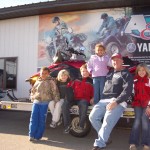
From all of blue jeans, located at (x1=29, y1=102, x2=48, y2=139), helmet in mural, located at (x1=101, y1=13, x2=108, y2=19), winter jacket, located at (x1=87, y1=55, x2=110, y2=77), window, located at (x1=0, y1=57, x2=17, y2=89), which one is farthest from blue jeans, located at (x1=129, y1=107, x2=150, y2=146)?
window, located at (x1=0, y1=57, x2=17, y2=89)

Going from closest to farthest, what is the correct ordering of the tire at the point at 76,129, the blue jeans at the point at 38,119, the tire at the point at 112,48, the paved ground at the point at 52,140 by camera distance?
the paved ground at the point at 52,140, the blue jeans at the point at 38,119, the tire at the point at 76,129, the tire at the point at 112,48

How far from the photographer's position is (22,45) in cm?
1264

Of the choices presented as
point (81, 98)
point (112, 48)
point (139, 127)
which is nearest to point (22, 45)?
point (112, 48)

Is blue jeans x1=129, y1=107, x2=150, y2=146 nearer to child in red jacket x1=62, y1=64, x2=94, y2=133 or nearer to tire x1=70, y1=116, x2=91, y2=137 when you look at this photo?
child in red jacket x1=62, y1=64, x2=94, y2=133

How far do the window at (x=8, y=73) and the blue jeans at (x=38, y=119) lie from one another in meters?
6.23

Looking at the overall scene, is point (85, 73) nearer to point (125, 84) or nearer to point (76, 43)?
point (125, 84)

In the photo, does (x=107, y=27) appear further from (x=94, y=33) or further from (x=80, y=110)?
(x=80, y=110)

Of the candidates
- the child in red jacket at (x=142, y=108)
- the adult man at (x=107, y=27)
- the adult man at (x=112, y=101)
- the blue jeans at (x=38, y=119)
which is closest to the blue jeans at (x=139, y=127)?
the child in red jacket at (x=142, y=108)

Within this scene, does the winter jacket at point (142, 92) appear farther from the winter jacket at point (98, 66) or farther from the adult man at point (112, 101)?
the winter jacket at point (98, 66)

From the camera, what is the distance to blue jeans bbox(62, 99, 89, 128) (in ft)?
21.2

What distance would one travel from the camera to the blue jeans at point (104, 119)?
5.57m

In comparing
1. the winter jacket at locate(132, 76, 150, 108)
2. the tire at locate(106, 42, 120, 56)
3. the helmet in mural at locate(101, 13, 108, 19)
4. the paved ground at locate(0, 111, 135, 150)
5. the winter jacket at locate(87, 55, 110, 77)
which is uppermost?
the helmet in mural at locate(101, 13, 108, 19)

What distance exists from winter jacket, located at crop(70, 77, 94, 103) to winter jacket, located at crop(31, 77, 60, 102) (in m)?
0.40

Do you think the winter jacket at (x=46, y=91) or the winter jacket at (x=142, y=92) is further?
the winter jacket at (x=46, y=91)
